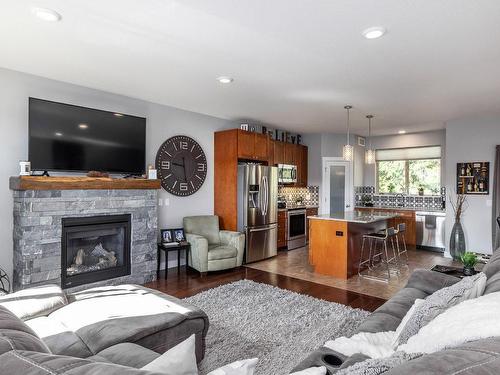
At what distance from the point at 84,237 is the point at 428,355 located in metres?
4.19

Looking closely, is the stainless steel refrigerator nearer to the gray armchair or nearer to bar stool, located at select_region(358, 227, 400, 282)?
the gray armchair

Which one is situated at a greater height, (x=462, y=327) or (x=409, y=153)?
(x=409, y=153)

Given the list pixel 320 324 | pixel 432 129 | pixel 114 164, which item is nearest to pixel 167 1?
pixel 114 164

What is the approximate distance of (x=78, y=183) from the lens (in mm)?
3777

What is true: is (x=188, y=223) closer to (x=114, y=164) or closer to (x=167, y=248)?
(x=167, y=248)

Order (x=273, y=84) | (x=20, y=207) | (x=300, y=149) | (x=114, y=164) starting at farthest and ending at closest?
(x=300, y=149) → (x=114, y=164) → (x=273, y=84) → (x=20, y=207)

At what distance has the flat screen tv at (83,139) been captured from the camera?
145 inches

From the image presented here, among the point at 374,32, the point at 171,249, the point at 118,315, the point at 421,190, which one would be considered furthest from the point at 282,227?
the point at 118,315

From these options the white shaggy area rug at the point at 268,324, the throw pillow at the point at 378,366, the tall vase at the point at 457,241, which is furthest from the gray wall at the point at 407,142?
the throw pillow at the point at 378,366

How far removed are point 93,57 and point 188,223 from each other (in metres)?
2.85

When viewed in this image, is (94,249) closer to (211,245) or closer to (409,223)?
(211,245)

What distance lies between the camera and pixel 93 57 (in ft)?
10.5

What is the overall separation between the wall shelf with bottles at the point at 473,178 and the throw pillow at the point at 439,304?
4902 millimetres

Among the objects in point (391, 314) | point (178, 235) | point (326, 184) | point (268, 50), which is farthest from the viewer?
point (326, 184)
